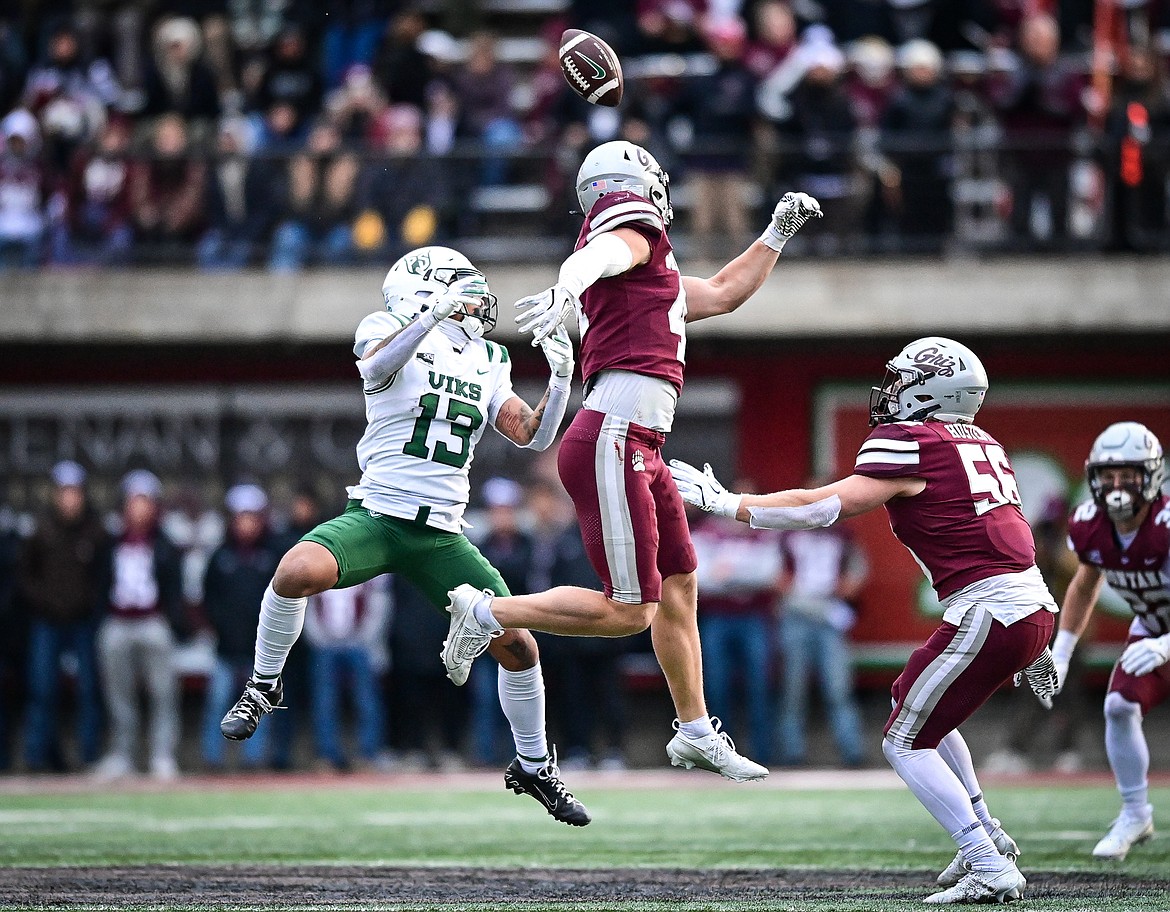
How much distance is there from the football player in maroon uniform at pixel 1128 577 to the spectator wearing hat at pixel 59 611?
854 cm

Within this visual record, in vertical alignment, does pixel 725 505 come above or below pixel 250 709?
above

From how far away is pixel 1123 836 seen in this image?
8.41 metres

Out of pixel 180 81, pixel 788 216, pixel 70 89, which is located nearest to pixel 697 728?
pixel 788 216

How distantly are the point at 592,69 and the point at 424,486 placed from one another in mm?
1841

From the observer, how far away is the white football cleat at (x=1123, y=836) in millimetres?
8328

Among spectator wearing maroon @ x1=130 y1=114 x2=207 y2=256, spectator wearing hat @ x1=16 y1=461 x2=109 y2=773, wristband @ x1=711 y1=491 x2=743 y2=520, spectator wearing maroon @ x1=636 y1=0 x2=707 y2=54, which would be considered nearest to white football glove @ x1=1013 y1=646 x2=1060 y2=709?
wristband @ x1=711 y1=491 x2=743 y2=520

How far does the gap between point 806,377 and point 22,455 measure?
705 cm

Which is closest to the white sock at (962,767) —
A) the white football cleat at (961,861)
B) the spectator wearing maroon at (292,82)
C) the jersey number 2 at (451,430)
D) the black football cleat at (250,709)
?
the white football cleat at (961,861)

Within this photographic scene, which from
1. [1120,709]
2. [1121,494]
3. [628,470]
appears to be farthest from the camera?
[1120,709]

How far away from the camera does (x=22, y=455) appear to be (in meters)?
16.6

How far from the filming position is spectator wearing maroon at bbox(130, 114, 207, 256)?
1481cm

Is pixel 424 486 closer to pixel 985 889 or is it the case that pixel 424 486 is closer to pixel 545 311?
pixel 545 311

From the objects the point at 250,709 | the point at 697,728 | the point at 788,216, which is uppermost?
the point at 788,216

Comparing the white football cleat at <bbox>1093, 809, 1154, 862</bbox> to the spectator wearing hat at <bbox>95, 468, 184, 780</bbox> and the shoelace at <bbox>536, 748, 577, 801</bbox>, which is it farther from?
the spectator wearing hat at <bbox>95, 468, 184, 780</bbox>
